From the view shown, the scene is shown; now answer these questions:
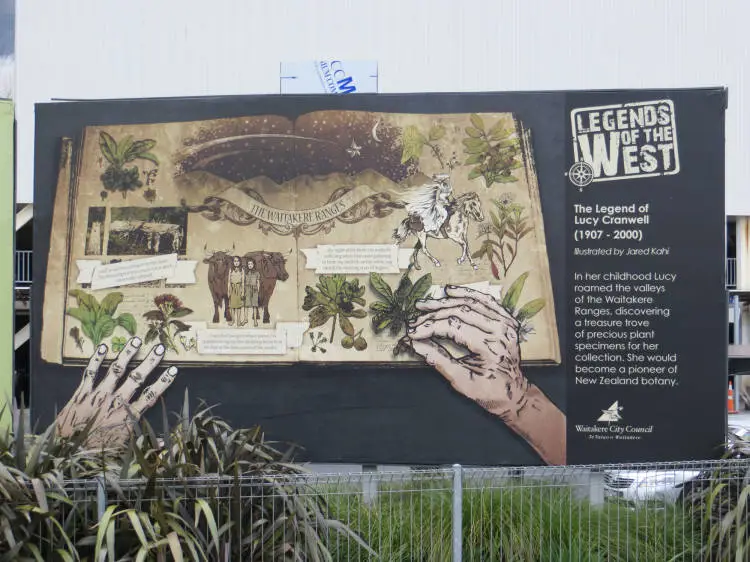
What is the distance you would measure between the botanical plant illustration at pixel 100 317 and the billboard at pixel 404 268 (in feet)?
0.08

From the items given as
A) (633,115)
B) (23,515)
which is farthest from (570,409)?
(23,515)

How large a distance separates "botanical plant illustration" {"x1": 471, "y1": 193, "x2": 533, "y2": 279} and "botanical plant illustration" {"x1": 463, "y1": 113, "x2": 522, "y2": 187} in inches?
13.8

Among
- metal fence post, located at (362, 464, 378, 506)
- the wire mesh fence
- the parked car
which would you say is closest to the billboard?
the parked car

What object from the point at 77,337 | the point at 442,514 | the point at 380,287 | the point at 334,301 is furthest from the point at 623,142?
the point at 77,337

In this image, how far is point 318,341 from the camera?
8539mm

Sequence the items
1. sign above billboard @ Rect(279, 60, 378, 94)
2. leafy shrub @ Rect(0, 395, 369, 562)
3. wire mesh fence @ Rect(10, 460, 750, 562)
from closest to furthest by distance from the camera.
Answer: leafy shrub @ Rect(0, 395, 369, 562)
wire mesh fence @ Rect(10, 460, 750, 562)
sign above billboard @ Rect(279, 60, 378, 94)

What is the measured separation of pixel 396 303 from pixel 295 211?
155 centimetres

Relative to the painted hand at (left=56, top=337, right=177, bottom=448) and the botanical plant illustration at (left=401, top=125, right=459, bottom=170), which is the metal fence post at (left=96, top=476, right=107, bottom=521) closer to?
the painted hand at (left=56, top=337, right=177, bottom=448)

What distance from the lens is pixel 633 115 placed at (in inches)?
328

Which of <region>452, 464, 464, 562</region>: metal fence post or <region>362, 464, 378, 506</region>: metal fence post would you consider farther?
<region>362, 464, 378, 506</region>: metal fence post

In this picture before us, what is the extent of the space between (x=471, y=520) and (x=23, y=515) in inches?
141

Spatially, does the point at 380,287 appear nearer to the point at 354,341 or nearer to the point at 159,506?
the point at 354,341

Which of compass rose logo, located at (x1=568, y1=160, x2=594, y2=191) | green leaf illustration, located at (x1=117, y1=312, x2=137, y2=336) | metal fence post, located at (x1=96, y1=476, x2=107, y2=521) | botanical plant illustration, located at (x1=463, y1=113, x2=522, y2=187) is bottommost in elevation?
metal fence post, located at (x1=96, y1=476, x2=107, y2=521)

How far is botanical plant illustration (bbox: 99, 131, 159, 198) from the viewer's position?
28.9 ft
